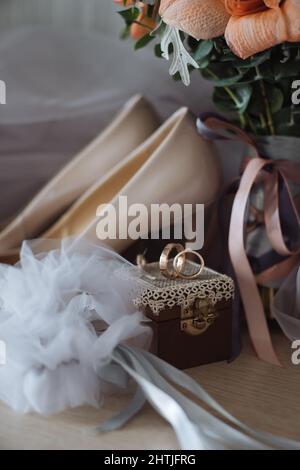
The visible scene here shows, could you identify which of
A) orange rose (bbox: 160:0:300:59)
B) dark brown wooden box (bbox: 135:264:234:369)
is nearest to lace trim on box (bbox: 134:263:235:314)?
dark brown wooden box (bbox: 135:264:234:369)

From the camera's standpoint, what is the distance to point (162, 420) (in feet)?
1.75

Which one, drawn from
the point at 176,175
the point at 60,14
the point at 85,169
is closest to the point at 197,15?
the point at 176,175

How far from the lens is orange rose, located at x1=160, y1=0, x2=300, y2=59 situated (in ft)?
1.82

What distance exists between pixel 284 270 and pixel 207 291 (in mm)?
118

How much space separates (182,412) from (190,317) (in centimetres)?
12

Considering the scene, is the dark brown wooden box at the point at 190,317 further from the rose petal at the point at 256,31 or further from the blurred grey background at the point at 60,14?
the blurred grey background at the point at 60,14

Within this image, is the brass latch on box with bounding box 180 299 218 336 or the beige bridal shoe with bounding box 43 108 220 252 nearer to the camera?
the brass latch on box with bounding box 180 299 218 336

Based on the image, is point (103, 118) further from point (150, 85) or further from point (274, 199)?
point (274, 199)

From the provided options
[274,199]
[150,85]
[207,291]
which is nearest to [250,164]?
[274,199]

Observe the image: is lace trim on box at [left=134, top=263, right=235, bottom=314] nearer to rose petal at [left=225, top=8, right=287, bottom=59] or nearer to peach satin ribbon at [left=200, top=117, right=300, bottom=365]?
peach satin ribbon at [left=200, top=117, right=300, bottom=365]

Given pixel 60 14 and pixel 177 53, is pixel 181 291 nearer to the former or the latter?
pixel 177 53

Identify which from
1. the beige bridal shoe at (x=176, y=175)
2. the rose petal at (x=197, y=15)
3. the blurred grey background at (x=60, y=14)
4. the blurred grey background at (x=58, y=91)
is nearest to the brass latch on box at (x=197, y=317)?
the beige bridal shoe at (x=176, y=175)

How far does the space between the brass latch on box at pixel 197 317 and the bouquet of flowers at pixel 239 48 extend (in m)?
0.21

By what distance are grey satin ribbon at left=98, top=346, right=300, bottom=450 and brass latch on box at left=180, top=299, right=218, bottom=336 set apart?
0.05 meters
